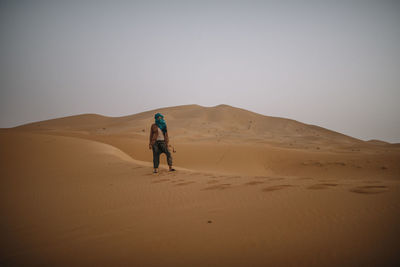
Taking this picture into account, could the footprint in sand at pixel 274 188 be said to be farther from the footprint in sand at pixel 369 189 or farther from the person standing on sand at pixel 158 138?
the person standing on sand at pixel 158 138

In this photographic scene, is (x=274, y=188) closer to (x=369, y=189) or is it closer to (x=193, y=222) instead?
(x=369, y=189)

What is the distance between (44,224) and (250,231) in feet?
9.28

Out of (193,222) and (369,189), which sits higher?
(369,189)

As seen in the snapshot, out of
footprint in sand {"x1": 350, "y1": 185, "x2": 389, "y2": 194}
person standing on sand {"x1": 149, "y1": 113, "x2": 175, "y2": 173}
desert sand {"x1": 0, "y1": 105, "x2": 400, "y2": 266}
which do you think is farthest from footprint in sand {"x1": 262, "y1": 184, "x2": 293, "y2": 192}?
person standing on sand {"x1": 149, "y1": 113, "x2": 175, "y2": 173}

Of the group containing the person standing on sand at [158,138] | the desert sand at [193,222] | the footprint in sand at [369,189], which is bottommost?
the desert sand at [193,222]

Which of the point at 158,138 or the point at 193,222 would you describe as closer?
the point at 193,222

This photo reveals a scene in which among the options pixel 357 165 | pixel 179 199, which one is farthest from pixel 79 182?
pixel 357 165

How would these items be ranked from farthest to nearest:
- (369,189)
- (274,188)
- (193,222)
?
(274,188), (369,189), (193,222)

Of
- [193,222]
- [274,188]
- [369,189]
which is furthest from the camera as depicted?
[274,188]

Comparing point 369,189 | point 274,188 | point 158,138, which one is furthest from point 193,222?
point 158,138

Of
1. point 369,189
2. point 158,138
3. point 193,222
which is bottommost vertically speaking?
point 193,222

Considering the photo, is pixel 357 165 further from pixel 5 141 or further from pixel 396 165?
pixel 5 141

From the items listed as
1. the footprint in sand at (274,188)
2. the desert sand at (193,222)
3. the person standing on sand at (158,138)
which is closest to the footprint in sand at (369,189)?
the desert sand at (193,222)

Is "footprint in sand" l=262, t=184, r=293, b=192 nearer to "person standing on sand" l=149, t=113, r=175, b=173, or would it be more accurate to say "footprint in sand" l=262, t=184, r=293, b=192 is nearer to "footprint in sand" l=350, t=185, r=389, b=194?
"footprint in sand" l=350, t=185, r=389, b=194
